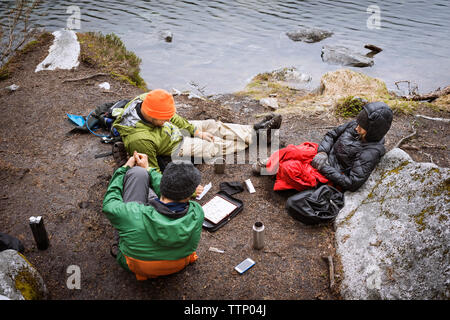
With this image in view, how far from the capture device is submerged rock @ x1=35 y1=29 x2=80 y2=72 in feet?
33.5

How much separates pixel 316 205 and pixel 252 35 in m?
17.4

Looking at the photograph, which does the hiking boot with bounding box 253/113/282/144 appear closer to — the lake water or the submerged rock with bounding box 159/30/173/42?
the lake water

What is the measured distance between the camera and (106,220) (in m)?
4.86

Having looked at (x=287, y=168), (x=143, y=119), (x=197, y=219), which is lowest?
(x=287, y=168)

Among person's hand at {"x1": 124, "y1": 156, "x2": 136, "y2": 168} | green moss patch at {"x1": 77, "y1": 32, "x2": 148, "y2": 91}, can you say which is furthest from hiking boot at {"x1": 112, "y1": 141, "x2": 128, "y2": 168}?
green moss patch at {"x1": 77, "y1": 32, "x2": 148, "y2": 91}

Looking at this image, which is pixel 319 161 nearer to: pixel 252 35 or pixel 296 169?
pixel 296 169

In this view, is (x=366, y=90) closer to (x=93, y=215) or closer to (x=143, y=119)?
(x=143, y=119)

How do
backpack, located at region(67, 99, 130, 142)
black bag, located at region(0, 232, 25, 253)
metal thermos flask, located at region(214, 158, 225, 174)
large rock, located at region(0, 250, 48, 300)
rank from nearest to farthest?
large rock, located at region(0, 250, 48, 300) → black bag, located at region(0, 232, 25, 253) → metal thermos flask, located at region(214, 158, 225, 174) → backpack, located at region(67, 99, 130, 142)

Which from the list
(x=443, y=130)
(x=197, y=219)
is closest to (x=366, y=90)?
(x=443, y=130)

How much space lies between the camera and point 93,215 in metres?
4.91

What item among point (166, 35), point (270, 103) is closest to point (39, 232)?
point (270, 103)

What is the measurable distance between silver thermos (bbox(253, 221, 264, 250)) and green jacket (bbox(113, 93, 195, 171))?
75.9 inches

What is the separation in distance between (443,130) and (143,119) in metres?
6.97
